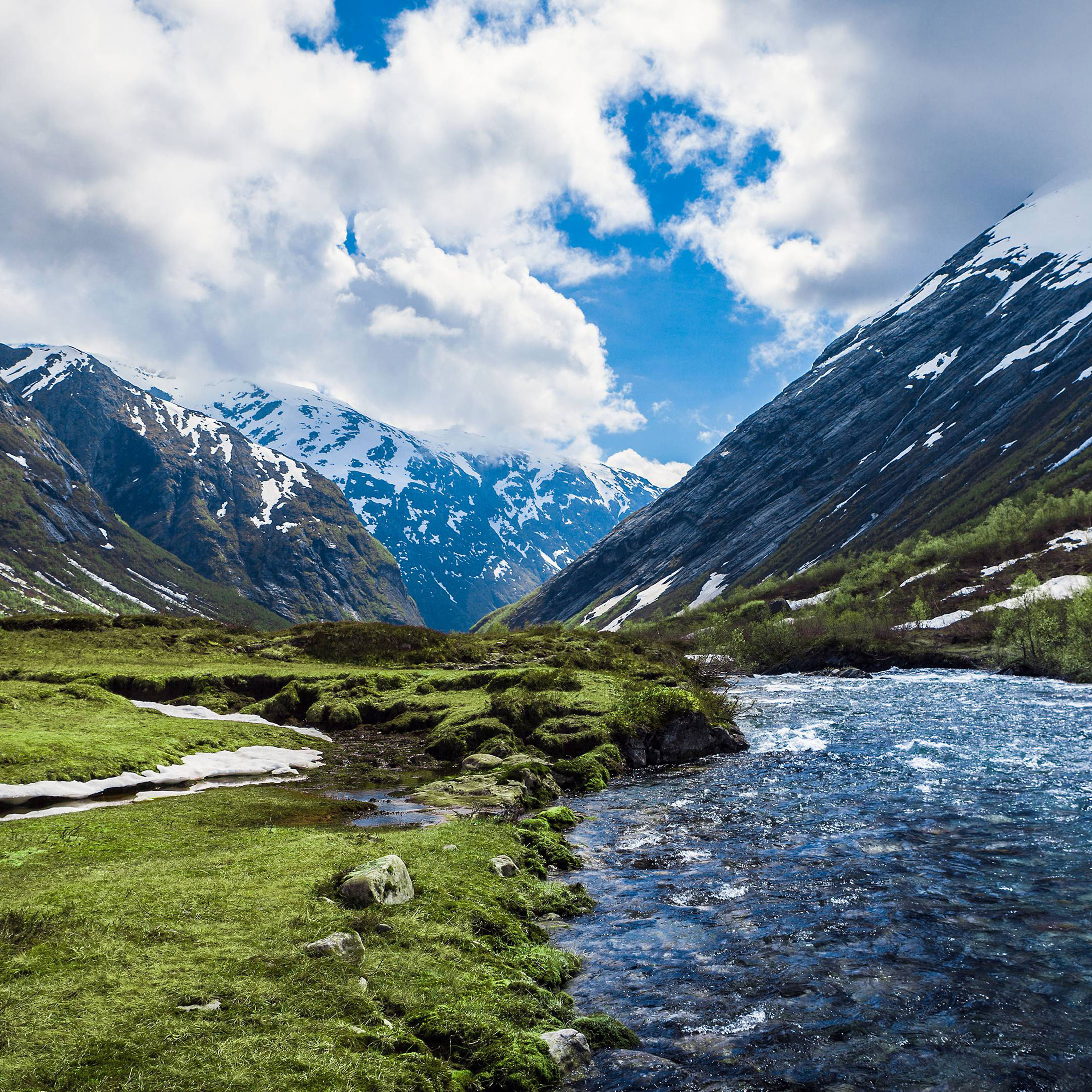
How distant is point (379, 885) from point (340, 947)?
271cm

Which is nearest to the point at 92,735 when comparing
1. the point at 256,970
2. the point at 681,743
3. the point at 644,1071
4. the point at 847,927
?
the point at 256,970

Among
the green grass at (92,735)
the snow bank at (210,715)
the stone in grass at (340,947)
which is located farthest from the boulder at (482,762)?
the stone in grass at (340,947)

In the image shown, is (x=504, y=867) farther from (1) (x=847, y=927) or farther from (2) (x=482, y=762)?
(2) (x=482, y=762)

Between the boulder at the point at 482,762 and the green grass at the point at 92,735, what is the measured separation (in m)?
10.3

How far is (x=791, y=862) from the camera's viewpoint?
65.4ft

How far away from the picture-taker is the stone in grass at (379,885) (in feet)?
46.3

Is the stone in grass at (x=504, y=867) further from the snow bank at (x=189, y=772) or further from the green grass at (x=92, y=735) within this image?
the green grass at (x=92, y=735)

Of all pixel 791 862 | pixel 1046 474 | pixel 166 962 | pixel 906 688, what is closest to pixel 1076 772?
pixel 791 862

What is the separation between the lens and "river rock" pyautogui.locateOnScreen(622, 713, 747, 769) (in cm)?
3631

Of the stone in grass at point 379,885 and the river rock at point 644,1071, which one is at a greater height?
the stone in grass at point 379,885

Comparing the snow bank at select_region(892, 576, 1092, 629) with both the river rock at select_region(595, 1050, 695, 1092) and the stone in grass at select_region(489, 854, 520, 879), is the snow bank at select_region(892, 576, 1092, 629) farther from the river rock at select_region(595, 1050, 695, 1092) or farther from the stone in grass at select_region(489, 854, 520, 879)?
the river rock at select_region(595, 1050, 695, 1092)

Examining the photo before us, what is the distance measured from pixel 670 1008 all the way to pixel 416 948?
16.1 feet

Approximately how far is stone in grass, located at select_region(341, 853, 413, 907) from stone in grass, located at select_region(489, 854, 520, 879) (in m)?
3.17

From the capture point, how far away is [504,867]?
18.1 metres
